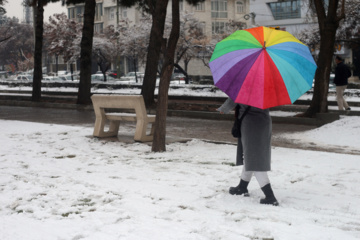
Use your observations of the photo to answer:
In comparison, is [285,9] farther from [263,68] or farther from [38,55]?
[263,68]

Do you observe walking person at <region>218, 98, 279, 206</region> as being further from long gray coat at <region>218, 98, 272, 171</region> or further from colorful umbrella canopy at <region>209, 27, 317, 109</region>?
colorful umbrella canopy at <region>209, 27, 317, 109</region>

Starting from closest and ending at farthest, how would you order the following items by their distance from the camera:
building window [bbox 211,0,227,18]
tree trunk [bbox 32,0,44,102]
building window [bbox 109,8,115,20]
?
tree trunk [bbox 32,0,44,102] < building window [bbox 211,0,227,18] < building window [bbox 109,8,115,20]

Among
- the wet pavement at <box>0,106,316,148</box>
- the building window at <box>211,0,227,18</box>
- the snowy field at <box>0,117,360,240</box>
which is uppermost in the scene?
the building window at <box>211,0,227,18</box>

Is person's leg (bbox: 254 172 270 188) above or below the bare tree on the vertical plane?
below

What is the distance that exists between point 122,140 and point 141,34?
3413 cm

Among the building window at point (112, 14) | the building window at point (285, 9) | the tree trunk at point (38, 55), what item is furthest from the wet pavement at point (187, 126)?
the building window at point (112, 14)

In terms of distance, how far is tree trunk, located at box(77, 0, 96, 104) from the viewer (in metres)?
20.6

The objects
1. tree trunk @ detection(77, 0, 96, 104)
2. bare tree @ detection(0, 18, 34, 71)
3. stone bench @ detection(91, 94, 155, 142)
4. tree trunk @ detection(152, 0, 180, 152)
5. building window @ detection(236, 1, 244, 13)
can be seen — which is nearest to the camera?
tree trunk @ detection(152, 0, 180, 152)

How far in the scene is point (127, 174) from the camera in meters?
6.95

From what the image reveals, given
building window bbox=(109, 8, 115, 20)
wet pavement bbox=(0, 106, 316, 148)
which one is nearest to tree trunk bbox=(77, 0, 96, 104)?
wet pavement bbox=(0, 106, 316, 148)

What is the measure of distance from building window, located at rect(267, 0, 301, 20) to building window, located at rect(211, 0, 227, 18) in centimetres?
1284

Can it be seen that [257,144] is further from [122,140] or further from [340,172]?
[122,140]

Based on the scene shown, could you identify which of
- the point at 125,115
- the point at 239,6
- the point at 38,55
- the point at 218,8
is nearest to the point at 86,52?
the point at 38,55

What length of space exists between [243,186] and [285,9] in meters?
55.5
